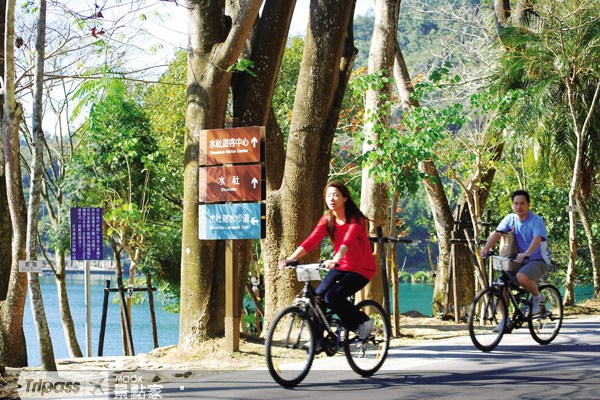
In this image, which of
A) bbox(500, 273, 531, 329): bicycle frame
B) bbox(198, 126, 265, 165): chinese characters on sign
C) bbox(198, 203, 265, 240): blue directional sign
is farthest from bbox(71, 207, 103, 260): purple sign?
bbox(500, 273, 531, 329): bicycle frame

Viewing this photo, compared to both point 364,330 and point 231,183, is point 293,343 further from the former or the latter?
point 231,183

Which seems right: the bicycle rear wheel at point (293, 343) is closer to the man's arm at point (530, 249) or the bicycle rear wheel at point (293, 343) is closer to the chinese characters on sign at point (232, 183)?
the chinese characters on sign at point (232, 183)

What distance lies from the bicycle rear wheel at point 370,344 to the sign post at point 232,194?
2.08 metres

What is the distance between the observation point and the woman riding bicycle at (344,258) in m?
8.80

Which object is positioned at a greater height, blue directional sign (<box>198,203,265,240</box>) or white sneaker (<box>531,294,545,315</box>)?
blue directional sign (<box>198,203,265,240</box>)

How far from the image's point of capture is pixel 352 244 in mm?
8883

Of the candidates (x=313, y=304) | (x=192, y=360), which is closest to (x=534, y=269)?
(x=313, y=304)

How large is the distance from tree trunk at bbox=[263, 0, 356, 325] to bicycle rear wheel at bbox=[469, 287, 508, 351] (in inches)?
106

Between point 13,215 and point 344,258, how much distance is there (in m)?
4.15

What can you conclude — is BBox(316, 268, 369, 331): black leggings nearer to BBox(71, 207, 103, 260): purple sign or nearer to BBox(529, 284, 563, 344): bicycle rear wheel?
BBox(529, 284, 563, 344): bicycle rear wheel

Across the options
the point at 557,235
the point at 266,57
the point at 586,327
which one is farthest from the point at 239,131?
the point at 557,235

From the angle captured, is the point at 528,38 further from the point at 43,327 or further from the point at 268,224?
the point at 43,327

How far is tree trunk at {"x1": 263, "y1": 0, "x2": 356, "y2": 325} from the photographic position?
12719 mm

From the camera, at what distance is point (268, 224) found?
513 inches
